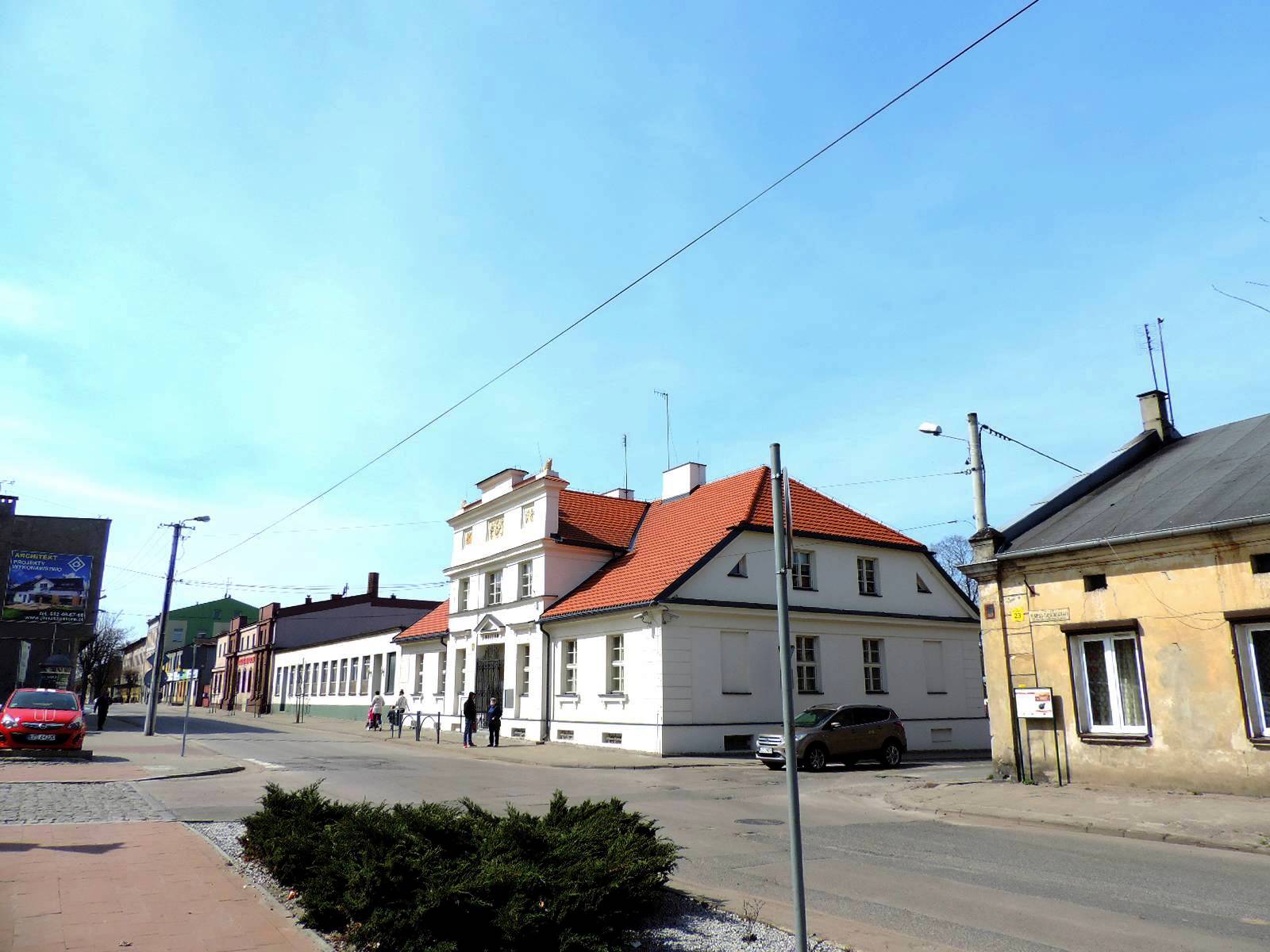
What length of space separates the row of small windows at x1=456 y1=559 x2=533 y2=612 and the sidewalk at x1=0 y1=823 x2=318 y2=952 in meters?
23.4

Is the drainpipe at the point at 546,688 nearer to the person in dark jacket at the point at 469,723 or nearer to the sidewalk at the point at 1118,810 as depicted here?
the person in dark jacket at the point at 469,723

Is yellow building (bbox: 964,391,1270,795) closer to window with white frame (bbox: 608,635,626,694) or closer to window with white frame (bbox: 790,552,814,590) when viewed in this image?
window with white frame (bbox: 790,552,814,590)

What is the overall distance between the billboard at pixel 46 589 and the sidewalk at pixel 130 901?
44.1 m

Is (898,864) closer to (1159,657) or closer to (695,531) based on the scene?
(1159,657)

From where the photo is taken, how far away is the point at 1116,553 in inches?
645

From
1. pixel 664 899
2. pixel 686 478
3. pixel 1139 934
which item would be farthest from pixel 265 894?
pixel 686 478

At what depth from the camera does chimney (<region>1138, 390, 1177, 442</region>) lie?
2133 centimetres

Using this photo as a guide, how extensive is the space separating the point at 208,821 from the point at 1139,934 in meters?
10.4

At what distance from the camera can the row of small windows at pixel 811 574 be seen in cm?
2880

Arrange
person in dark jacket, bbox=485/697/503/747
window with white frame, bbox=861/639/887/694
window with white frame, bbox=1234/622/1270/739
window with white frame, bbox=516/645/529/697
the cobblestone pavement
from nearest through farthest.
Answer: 1. the cobblestone pavement
2. window with white frame, bbox=1234/622/1270/739
3. person in dark jacket, bbox=485/697/503/747
4. window with white frame, bbox=861/639/887/694
5. window with white frame, bbox=516/645/529/697

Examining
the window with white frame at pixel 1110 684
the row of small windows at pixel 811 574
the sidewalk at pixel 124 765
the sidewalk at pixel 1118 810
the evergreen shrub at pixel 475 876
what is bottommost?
the sidewalk at pixel 1118 810

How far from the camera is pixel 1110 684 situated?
16547 millimetres

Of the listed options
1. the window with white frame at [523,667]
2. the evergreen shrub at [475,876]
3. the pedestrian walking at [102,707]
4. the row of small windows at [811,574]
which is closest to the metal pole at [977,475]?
the row of small windows at [811,574]

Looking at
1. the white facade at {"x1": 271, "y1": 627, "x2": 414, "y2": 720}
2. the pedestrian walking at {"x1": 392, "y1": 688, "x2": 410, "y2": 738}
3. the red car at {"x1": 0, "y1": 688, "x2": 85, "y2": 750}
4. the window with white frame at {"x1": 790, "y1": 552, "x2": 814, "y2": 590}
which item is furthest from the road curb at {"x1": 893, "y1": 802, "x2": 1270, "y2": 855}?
the white facade at {"x1": 271, "y1": 627, "x2": 414, "y2": 720}
